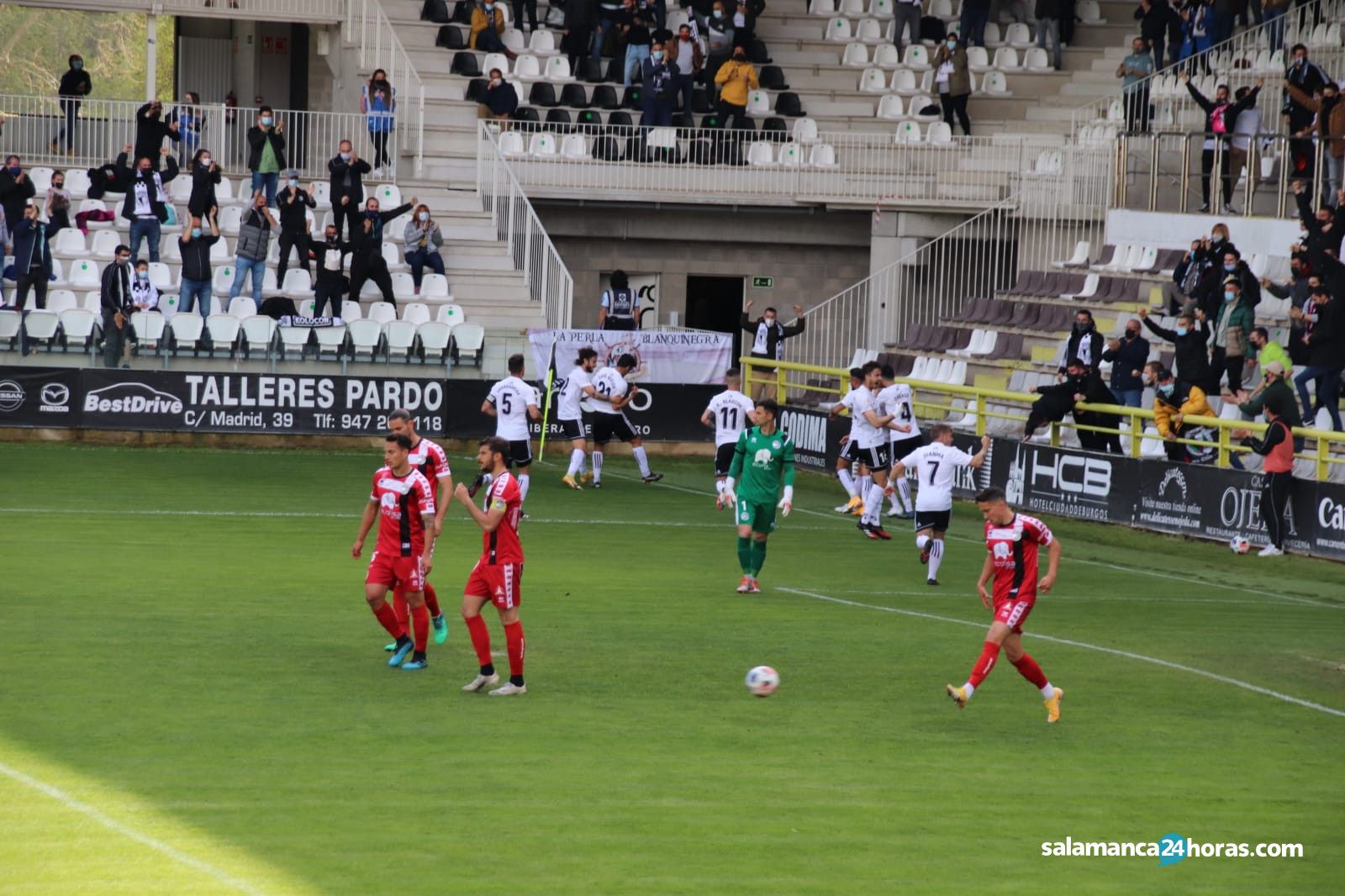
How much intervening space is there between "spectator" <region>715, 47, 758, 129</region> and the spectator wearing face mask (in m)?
4.14

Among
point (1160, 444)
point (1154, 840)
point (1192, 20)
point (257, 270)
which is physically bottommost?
point (1154, 840)

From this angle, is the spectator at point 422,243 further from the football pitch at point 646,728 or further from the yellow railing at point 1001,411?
Answer: the football pitch at point 646,728

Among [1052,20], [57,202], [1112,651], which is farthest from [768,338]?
[1112,651]

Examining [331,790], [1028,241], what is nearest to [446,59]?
[1028,241]

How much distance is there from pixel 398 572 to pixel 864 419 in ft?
36.6

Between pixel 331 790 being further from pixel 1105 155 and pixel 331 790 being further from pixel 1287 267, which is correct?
pixel 1105 155

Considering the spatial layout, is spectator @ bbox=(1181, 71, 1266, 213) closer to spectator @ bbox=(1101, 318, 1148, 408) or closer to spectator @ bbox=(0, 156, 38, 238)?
spectator @ bbox=(1101, 318, 1148, 408)

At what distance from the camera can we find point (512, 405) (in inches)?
979

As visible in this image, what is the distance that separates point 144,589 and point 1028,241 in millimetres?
23399

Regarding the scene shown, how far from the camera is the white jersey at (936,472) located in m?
20.4

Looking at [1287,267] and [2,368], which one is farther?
[1287,267]

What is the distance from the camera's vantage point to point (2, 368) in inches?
1168

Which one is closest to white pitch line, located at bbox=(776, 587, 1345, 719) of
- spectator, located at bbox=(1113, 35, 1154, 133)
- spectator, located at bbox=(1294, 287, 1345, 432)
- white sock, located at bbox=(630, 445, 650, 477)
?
white sock, located at bbox=(630, 445, 650, 477)

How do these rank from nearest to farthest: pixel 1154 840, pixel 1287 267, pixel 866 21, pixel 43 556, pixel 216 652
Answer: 1. pixel 1154 840
2. pixel 216 652
3. pixel 43 556
4. pixel 1287 267
5. pixel 866 21
